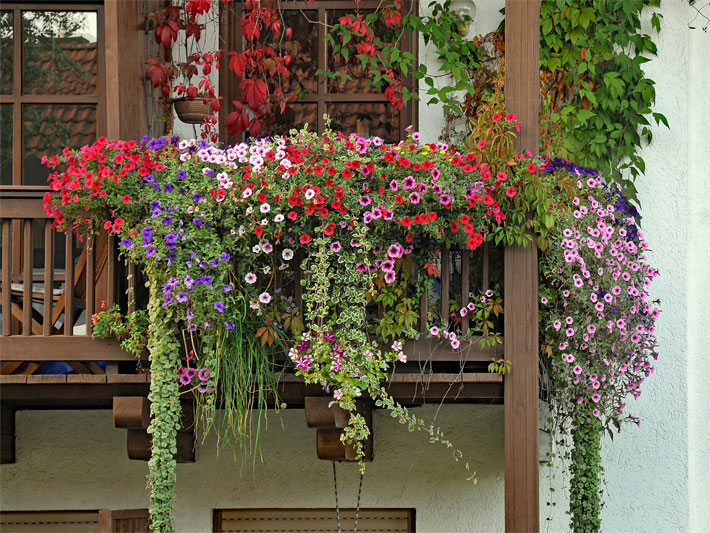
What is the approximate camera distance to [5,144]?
605 centimetres

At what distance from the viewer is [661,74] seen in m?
6.15

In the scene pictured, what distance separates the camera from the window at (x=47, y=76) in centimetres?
601

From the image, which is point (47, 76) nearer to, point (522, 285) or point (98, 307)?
point (98, 307)

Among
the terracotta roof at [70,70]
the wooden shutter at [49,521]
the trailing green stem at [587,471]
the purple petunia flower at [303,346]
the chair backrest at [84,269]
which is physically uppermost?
the terracotta roof at [70,70]

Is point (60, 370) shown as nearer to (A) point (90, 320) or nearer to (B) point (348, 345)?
(A) point (90, 320)

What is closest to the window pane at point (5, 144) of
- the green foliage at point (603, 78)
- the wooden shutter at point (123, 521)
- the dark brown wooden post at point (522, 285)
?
the wooden shutter at point (123, 521)

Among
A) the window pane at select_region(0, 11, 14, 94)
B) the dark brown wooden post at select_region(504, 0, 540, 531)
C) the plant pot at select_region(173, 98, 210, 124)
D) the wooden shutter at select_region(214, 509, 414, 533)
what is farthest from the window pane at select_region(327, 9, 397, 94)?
the wooden shutter at select_region(214, 509, 414, 533)

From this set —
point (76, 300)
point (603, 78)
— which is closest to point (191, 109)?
point (76, 300)

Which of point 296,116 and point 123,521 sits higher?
point 296,116

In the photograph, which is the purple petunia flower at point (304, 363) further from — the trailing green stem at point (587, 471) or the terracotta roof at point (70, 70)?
the terracotta roof at point (70, 70)

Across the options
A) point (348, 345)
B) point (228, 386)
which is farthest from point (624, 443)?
point (228, 386)

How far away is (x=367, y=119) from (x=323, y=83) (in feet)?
1.21

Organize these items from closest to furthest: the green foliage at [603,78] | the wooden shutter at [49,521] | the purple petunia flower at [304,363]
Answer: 1. the purple petunia flower at [304,363]
2. the green foliage at [603,78]
3. the wooden shutter at [49,521]

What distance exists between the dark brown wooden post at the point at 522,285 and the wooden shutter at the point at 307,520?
1.45 meters
